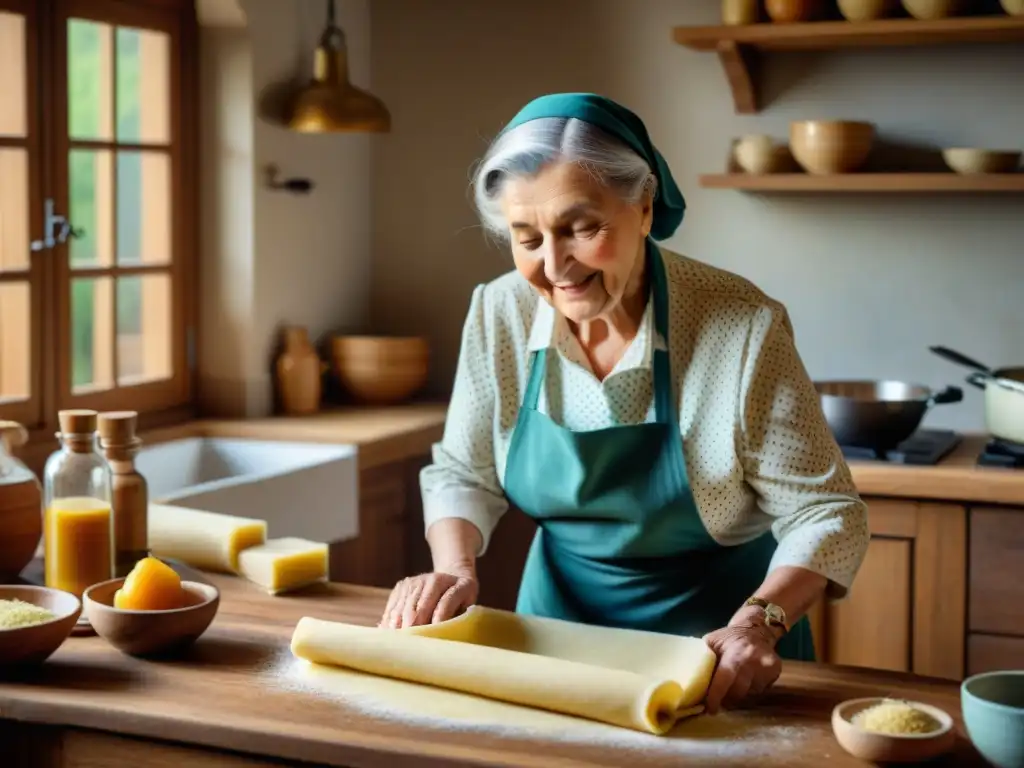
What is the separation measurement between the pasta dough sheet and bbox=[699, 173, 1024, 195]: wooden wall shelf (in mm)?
2098

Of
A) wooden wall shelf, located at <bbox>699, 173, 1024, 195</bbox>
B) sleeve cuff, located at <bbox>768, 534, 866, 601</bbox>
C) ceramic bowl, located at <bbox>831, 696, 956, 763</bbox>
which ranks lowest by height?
ceramic bowl, located at <bbox>831, 696, 956, 763</bbox>

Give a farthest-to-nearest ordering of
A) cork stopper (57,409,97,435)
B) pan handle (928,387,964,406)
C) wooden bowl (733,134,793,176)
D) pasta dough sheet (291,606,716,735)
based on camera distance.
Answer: wooden bowl (733,134,793,176), pan handle (928,387,964,406), cork stopper (57,409,97,435), pasta dough sheet (291,606,716,735)

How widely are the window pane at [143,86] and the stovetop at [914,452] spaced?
1.89 metres

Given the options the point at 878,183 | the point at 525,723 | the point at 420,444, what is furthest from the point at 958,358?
the point at 525,723

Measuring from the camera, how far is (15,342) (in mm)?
3014

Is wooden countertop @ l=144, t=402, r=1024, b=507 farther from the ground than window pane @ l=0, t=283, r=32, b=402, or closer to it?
closer to it

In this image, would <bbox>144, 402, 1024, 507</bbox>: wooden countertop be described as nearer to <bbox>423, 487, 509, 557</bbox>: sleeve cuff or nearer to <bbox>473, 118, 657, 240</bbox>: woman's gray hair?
<bbox>423, 487, 509, 557</bbox>: sleeve cuff

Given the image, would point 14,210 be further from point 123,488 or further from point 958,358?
point 958,358

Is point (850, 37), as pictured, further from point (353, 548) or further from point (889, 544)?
point (353, 548)

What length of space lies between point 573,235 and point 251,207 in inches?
75.5

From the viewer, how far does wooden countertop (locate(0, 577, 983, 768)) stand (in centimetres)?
144

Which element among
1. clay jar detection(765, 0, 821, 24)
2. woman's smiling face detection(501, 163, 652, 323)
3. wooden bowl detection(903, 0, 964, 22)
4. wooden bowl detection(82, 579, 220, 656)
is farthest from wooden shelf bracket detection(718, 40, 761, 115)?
wooden bowl detection(82, 579, 220, 656)

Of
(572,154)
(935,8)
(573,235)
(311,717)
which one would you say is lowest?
(311,717)

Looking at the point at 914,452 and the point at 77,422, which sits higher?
the point at 77,422
